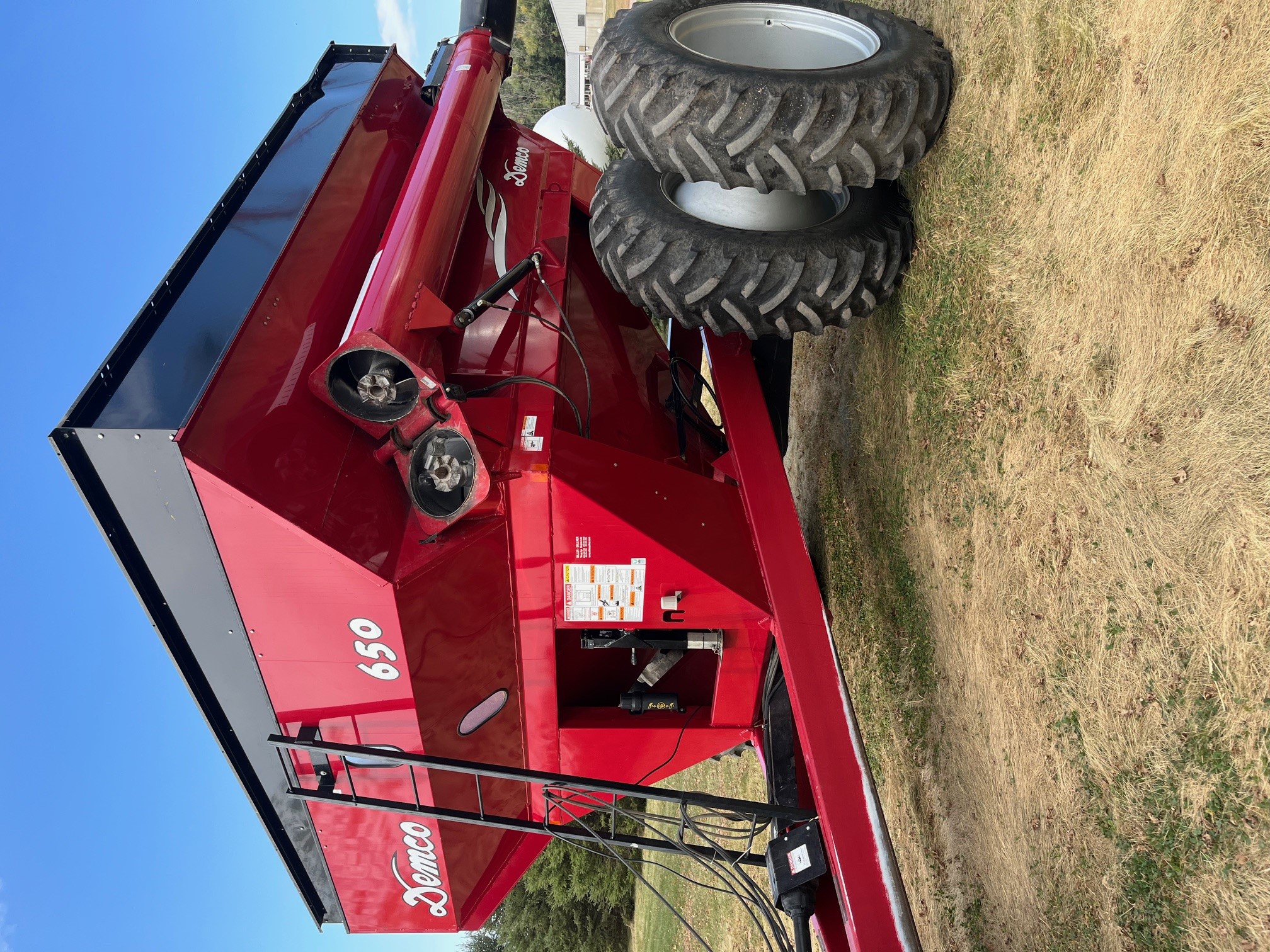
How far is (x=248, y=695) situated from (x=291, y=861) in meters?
0.80

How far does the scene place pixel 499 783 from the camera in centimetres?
312

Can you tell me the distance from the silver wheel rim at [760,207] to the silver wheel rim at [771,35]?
16.9 inches

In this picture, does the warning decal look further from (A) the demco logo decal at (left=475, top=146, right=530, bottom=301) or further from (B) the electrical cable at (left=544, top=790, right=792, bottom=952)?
(A) the demco logo decal at (left=475, top=146, right=530, bottom=301)

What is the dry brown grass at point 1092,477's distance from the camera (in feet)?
5.67

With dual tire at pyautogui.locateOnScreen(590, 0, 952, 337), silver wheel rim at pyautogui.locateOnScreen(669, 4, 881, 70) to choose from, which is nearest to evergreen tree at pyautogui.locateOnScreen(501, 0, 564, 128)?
silver wheel rim at pyautogui.locateOnScreen(669, 4, 881, 70)

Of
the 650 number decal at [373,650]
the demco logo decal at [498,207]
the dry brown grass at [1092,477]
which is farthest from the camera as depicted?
the demco logo decal at [498,207]

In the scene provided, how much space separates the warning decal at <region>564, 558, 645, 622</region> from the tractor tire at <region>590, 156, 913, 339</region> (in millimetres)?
882

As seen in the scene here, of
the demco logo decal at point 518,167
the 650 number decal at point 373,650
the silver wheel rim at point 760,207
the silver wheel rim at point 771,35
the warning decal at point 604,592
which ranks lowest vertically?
the 650 number decal at point 373,650

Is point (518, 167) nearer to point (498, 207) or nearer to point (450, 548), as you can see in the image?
point (498, 207)

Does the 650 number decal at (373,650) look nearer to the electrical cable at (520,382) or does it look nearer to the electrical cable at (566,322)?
the electrical cable at (520,382)

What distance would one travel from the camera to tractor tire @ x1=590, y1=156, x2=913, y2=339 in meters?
2.84

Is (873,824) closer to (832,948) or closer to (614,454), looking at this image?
(832,948)

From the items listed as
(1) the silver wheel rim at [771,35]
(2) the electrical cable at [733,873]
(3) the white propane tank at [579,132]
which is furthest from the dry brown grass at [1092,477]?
(3) the white propane tank at [579,132]

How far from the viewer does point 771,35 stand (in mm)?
3164
